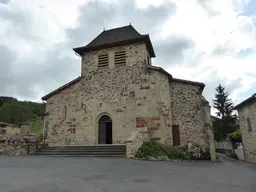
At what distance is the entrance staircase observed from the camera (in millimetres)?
11500

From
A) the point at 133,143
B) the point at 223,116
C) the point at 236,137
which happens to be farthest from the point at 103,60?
the point at 223,116

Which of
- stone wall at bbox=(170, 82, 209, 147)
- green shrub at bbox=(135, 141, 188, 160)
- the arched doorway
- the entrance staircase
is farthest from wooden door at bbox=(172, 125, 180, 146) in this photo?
the arched doorway

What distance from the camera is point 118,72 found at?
15609 mm

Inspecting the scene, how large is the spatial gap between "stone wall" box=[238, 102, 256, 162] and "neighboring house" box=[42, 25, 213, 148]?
9.08 feet

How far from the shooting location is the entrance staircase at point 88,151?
11500 mm

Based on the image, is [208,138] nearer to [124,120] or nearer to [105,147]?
[124,120]

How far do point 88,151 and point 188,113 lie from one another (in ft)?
23.9

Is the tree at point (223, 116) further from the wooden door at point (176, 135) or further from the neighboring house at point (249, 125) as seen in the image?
the wooden door at point (176, 135)

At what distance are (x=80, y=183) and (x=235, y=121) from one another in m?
29.0

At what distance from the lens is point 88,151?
40.3ft

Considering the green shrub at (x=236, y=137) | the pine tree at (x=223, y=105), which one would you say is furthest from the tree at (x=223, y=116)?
the green shrub at (x=236, y=137)

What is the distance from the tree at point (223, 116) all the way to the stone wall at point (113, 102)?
16361 mm

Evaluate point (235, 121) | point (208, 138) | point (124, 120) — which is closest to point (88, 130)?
point (124, 120)

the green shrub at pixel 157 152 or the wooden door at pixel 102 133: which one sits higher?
the wooden door at pixel 102 133
